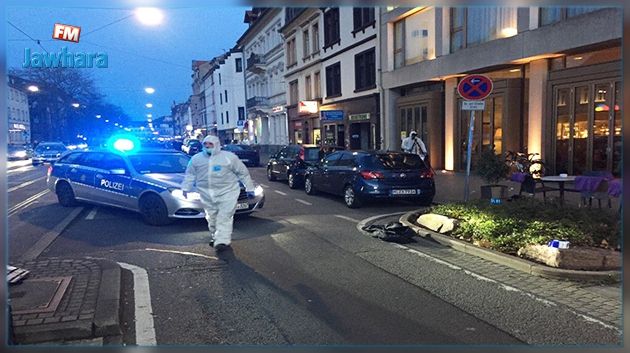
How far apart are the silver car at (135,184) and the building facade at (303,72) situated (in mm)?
19366

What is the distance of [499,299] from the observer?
4.95 metres

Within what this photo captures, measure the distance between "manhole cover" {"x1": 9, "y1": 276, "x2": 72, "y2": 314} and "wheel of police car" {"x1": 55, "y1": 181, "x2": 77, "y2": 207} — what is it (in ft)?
21.7

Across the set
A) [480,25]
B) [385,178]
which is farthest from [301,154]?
[480,25]

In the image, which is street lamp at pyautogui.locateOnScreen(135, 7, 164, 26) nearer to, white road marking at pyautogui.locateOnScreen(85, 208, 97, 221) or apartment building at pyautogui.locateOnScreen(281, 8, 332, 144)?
white road marking at pyautogui.locateOnScreen(85, 208, 97, 221)

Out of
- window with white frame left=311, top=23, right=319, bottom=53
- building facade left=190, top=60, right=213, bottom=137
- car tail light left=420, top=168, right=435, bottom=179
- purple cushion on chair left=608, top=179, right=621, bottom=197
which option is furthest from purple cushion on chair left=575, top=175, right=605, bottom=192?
building facade left=190, top=60, right=213, bottom=137

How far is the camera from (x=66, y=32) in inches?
185

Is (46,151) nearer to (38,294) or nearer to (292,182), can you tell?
(292,182)

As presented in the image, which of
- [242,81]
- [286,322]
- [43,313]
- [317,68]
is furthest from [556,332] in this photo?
[242,81]

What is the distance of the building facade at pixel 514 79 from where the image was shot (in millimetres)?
12638

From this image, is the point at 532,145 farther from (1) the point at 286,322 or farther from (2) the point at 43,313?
(2) the point at 43,313

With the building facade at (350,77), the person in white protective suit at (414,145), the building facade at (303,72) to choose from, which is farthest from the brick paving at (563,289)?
the building facade at (303,72)

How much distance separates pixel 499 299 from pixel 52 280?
4.74m

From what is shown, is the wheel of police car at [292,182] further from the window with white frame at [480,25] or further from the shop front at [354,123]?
the shop front at [354,123]

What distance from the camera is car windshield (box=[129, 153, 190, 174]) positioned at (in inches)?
389
